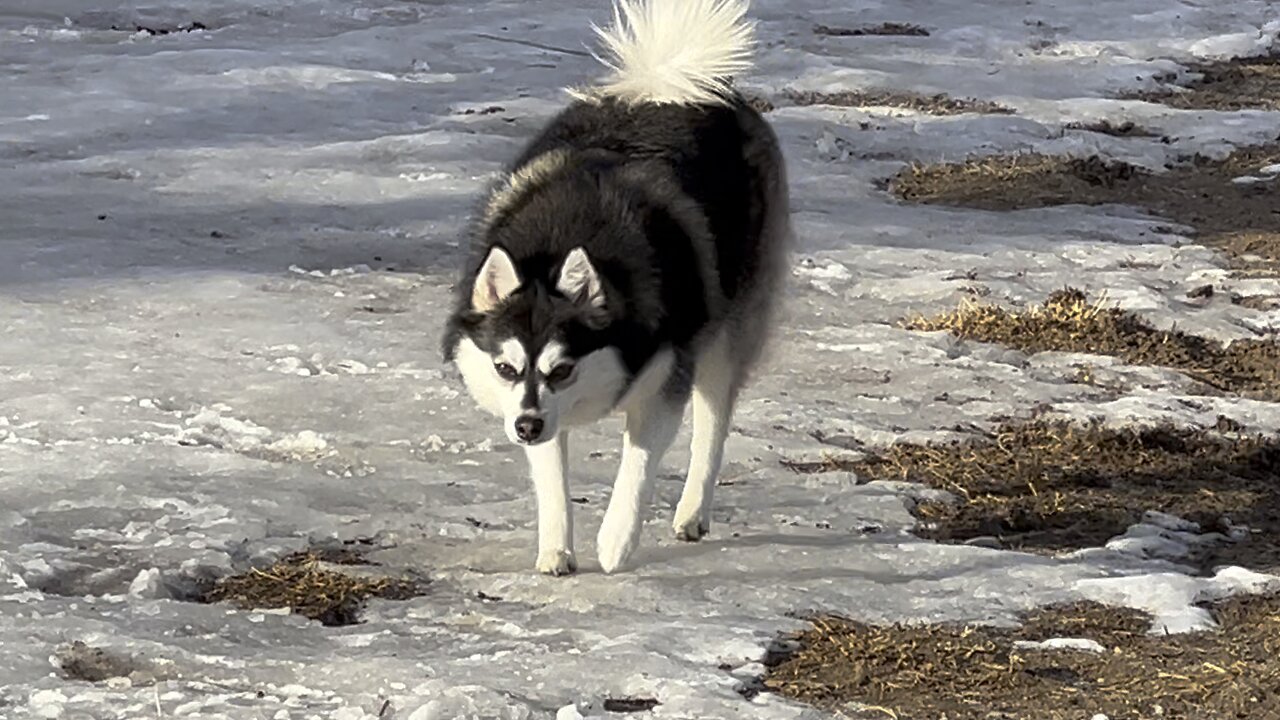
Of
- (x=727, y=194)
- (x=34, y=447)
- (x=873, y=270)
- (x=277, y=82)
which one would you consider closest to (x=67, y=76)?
(x=277, y=82)

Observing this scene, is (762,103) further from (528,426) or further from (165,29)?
(528,426)

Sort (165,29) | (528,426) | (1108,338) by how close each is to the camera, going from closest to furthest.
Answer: (528,426) → (1108,338) → (165,29)

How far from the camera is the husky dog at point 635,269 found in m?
5.15

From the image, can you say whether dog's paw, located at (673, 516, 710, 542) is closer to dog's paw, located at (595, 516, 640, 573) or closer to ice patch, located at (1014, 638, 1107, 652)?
dog's paw, located at (595, 516, 640, 573)

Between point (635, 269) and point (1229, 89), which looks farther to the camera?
point (1229, 89)

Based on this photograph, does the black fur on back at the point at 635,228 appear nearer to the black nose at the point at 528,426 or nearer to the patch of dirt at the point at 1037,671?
the black nose at the point at 528,426

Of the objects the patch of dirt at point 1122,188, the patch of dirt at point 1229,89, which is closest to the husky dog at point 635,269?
the patch of dirt at point 1122,188

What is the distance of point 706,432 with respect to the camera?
6.00 metres

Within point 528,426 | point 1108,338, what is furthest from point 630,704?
point 1108,338

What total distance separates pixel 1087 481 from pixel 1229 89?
423 inches

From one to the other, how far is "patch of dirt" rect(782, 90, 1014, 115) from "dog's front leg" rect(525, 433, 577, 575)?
960 centimetres

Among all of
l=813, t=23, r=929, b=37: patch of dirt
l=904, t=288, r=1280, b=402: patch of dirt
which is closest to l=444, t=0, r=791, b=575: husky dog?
l=904, t=288, r=1280, b=402: patch of dirt

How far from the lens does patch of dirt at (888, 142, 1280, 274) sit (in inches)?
446

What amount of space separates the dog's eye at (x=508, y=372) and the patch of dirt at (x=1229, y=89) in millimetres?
11403
